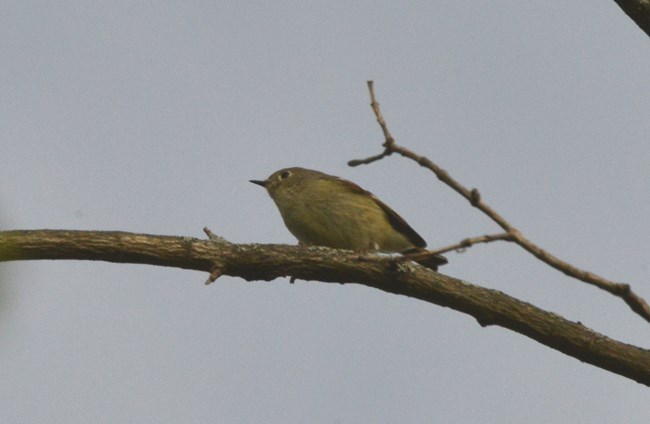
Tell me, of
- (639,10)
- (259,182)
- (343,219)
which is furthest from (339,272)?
(259,182)

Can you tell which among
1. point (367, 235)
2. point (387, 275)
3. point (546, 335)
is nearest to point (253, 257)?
point (387, 275)

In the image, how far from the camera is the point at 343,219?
8461mm

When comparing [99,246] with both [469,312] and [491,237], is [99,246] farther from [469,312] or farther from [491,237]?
[491,237]

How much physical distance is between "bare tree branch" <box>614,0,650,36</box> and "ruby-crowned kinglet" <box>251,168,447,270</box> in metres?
4.19

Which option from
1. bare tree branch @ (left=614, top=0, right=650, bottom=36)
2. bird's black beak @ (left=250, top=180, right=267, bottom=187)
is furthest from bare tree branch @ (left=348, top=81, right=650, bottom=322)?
bird's black beak @ (left=250, top=180, right=267, bottom=187)

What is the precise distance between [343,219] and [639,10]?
4.44 meters

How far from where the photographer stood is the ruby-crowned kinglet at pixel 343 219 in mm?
8414

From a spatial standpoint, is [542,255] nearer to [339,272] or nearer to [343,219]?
[339,272]

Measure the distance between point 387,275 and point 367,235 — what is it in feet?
9.42

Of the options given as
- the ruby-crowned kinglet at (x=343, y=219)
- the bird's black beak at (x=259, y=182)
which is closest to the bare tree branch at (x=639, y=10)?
the ruby-crowned kinglet at (x=343, y=219)

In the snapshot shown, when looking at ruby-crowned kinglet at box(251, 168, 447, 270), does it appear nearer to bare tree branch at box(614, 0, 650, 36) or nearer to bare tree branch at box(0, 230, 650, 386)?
bare tree branch at box(0, 230, 650, 386)

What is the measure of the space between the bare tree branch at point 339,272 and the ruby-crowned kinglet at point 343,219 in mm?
2659

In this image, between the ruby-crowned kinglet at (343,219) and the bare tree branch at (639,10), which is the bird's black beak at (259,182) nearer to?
the ruby-crowned kinglet at (343,219)

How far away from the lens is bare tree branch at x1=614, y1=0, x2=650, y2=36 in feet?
14.2
